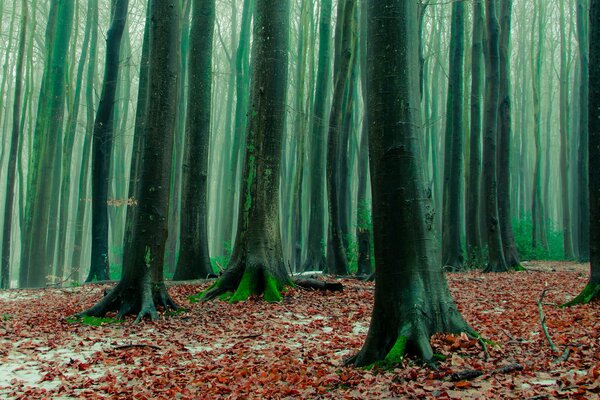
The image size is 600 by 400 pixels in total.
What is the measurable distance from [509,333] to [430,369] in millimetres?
1825

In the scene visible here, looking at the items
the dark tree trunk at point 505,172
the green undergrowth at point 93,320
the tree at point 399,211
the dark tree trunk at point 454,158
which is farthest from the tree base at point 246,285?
the dark tree trunk at point 505,172

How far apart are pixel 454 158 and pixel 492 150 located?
1.45 meters

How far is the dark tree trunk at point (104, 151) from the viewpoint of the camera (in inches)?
471

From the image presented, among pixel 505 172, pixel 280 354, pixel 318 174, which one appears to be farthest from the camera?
pixel 318 174

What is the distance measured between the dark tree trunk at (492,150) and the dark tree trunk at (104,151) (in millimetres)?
9244

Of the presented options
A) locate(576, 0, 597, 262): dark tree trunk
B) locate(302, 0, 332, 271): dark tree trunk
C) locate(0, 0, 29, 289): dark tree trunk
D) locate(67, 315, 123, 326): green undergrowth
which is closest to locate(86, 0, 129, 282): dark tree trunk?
locate(0, 0, 29, 289): dark tree trunk

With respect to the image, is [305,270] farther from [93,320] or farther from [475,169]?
[93,320]

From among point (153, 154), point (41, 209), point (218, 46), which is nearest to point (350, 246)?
point (41, 209)

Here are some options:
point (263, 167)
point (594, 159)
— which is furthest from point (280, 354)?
point (594, 159)

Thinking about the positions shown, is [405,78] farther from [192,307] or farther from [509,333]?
[192,307]

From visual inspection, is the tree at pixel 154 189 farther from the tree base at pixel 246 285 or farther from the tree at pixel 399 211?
the tree at pixel 399 211

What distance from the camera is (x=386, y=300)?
4.24 metres

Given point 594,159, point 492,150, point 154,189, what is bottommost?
point 154,189

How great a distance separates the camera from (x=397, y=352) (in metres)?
3.92
